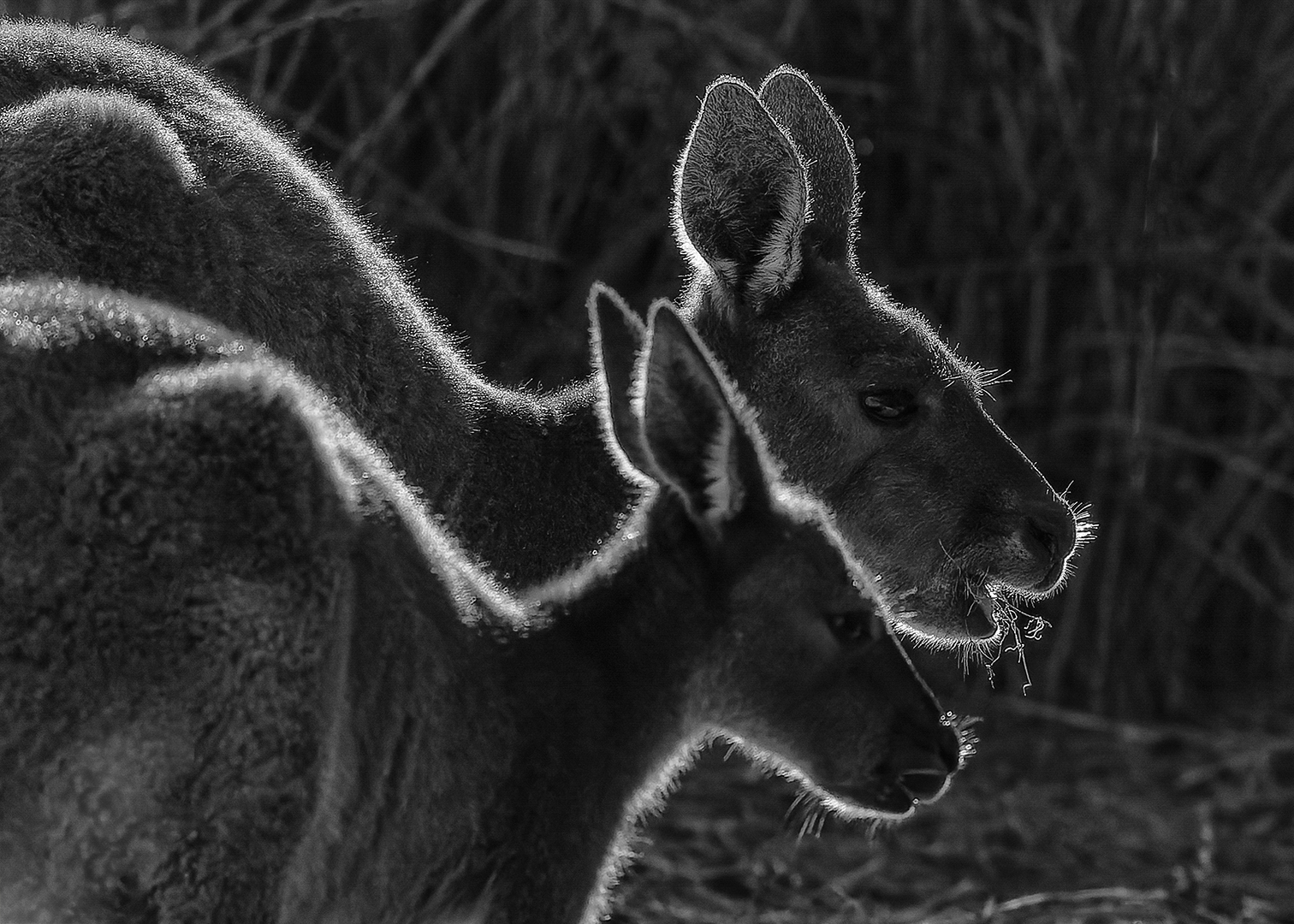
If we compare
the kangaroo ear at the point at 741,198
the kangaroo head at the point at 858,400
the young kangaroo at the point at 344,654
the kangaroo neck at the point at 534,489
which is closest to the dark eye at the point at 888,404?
the kangaroo head at the point at 858,400

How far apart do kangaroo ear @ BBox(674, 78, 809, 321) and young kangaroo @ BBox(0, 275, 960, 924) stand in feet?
4.10

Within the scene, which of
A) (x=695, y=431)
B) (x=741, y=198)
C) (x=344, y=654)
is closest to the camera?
(x=344, y=654)

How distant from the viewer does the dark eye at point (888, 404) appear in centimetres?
450

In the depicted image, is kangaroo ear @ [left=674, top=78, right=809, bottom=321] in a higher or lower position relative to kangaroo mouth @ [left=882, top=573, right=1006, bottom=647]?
higher

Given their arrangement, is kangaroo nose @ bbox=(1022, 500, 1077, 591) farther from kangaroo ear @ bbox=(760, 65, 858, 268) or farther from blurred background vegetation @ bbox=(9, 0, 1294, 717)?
blurred background vegetation @ bbox=(9, 0, 1294, 717)

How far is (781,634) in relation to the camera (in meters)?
3.16

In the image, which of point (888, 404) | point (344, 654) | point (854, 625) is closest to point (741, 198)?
point (888, 404)

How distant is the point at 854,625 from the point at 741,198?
1.58m

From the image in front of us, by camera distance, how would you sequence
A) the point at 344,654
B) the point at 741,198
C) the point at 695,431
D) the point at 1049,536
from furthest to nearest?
the point at 741,198 < the point at 1049,536 < the point at 695,431 < the point at 344,654

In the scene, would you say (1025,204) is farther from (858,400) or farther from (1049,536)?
(1049,536)

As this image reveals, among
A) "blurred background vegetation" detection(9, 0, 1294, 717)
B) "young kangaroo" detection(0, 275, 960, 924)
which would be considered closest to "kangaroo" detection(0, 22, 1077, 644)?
"young kangaroo" detection(0, 275, 960, 924)

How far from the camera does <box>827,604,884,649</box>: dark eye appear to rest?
3.18 m

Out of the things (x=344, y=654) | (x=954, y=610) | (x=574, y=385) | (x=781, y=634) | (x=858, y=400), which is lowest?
(x=954, y=610)

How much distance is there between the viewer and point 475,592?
3078 mm
